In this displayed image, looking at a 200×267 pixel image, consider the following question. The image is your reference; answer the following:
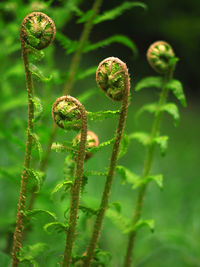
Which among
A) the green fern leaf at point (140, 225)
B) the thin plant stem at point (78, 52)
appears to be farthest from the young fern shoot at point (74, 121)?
the thin plant stem at point (78, 52)

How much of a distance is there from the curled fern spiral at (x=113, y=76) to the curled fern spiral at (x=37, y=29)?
0.13 metres

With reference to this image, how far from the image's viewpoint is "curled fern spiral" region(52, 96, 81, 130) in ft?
2.60

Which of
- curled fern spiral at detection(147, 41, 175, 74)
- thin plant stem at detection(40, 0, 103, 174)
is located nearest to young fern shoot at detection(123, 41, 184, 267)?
curled fern spiral at detection(147, 41, 175, 74)

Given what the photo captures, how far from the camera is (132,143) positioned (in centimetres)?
372

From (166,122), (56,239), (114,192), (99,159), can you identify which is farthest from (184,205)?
(166,122)

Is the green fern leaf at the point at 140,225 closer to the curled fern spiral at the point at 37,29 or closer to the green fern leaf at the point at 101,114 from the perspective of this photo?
the green fern leaf at the point at 101,114

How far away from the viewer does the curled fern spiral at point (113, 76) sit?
79 centimetres

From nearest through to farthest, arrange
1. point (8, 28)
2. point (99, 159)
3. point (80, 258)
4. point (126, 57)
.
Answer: point (80, 258)
point (8, 28)
point (99, 159)
point (126, 57)

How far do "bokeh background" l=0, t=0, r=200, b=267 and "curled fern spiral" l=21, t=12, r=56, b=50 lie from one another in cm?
24

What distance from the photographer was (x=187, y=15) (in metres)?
5.77

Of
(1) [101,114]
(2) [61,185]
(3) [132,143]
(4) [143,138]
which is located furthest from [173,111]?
(3) [132,143]

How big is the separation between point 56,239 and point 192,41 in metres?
4.75

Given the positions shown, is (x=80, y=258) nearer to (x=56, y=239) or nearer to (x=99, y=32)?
(x=56, y=239)

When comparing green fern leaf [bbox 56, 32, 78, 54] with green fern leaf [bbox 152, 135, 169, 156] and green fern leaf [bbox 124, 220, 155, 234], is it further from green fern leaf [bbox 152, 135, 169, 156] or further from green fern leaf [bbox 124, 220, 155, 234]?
green fern leaf [bbox 124, 220, 155, 234]
